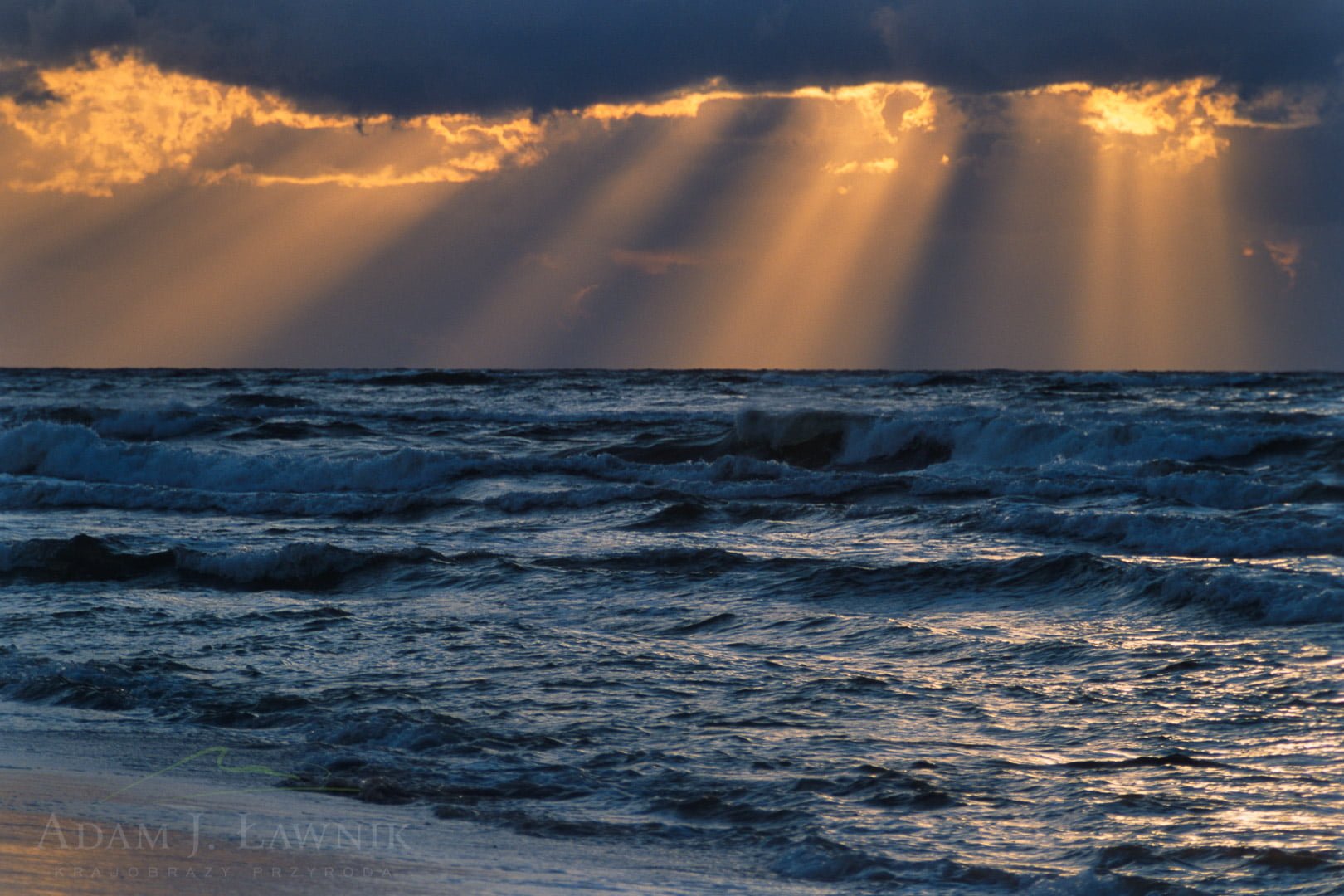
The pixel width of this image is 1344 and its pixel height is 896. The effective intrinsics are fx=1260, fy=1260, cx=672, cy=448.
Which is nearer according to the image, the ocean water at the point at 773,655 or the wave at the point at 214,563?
the ocean water at the point at 773,655

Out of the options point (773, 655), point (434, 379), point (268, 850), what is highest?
point (434, 379)

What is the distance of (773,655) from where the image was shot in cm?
799

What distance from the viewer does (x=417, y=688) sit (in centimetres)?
715

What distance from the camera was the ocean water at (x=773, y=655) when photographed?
4984 millimetres

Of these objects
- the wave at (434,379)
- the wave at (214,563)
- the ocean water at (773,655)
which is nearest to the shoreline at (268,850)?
the ocean water at (773,655)

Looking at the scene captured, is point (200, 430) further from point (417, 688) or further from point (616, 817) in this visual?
point (616, 817)

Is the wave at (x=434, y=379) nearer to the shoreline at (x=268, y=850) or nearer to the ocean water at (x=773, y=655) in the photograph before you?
the ocean water at (x=773, y=655)

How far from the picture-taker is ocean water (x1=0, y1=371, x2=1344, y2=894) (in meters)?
4.98

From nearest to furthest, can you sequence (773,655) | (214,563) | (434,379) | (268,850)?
(268,850) < (773,655) < (214,563) < (434,379)

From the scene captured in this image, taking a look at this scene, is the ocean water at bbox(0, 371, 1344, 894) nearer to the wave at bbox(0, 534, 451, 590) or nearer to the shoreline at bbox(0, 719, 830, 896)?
the wave at bbox(0, 534, 451, 590)

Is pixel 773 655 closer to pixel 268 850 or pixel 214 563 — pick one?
pixel 268 850

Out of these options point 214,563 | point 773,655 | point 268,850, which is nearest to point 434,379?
point 214,563

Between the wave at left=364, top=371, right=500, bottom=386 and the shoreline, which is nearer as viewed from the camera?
the shoreline

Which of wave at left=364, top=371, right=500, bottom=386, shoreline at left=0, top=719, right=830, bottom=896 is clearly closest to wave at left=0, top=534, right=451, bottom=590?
shoreline at left=0, top=719, right=830, bottom=896
